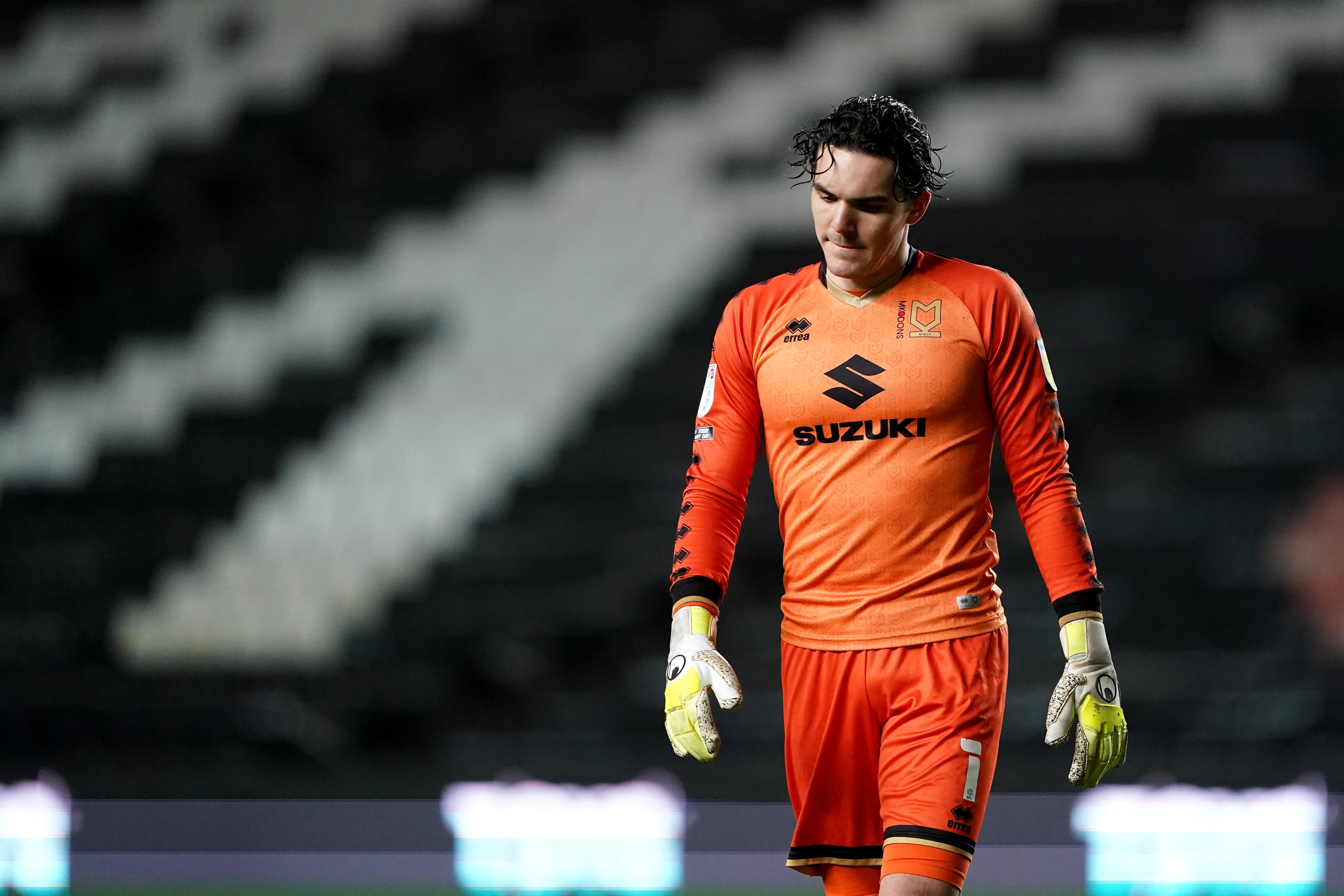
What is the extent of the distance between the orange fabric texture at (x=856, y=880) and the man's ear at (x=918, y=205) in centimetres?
110

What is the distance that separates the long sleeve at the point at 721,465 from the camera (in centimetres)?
273

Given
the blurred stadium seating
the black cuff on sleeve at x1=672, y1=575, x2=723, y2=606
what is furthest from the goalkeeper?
the blurred stadium seating

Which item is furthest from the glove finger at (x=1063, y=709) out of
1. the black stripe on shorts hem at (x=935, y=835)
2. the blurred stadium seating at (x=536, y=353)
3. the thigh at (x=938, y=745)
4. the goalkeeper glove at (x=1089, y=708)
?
the blurred stadium seating at (x=536, y=353)

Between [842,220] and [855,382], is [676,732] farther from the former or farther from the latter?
[842,220]

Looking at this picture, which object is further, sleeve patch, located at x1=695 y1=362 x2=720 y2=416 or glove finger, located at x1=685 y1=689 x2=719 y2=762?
sleeve patch, located at x1=695 y1=362 x2=720 y2=416

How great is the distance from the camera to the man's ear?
8.82 ft

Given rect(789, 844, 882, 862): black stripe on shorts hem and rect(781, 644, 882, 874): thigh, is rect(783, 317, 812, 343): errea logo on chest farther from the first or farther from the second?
rect(789, 844, 882, 862): black stripe on shorts hem

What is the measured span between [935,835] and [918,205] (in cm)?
105

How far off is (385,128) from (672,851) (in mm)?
5128

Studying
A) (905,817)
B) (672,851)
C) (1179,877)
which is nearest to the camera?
(905,817)

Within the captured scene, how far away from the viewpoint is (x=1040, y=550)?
2.62m

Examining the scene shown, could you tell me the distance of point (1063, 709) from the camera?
252 centimetres

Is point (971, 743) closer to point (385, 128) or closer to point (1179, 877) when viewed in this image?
point (1179, 877)

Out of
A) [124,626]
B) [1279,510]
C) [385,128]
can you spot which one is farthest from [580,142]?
[1279,510]
